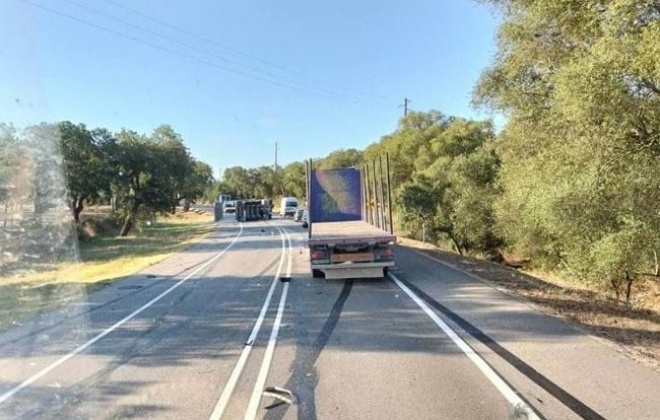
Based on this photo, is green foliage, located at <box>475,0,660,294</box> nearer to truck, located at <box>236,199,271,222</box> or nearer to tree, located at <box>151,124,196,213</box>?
tree, located at <box>151,124,196,213</box>

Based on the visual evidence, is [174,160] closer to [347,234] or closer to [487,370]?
[347,234]

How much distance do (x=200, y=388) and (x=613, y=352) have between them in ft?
16.4

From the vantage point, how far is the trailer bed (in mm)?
15055

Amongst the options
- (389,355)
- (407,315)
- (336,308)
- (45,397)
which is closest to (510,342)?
(389,355)

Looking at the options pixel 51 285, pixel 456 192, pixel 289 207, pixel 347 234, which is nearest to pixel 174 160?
pixel 289 207

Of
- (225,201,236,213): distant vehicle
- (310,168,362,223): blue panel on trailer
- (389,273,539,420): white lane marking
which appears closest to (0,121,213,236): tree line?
(310,168,362,223): blue panel on trailer

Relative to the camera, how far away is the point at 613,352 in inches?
291

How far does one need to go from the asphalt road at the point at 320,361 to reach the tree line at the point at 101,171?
23209mm

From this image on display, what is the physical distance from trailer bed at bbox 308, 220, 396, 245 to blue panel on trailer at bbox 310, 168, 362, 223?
1141mm

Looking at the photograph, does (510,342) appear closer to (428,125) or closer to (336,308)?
(336,308)

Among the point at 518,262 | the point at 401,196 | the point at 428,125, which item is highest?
the point at 428,125

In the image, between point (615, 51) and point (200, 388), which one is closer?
point (200, 388)

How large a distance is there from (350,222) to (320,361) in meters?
12.2

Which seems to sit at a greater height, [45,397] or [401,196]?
[401,196]
